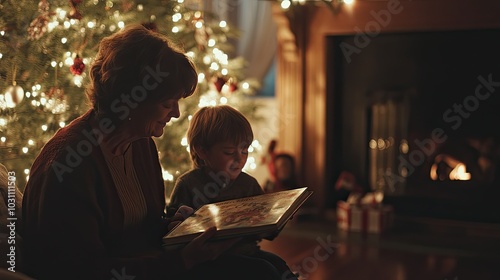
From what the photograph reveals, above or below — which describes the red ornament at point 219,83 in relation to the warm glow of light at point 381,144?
above

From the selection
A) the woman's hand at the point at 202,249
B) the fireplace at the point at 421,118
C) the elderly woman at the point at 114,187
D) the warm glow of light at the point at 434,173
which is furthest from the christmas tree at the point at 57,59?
the warm glow of light at the point at 434,173

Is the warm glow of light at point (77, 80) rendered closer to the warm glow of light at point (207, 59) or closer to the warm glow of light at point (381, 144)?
the warm glow of light at point (207, 59)

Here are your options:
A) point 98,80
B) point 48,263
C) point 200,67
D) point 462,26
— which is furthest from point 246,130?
point 462,26

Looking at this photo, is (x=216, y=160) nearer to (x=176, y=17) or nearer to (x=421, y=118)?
(x=176, y=17)

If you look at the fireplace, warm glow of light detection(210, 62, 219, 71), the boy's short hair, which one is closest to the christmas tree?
warm glow of light detection(210, 62, 219, 71)

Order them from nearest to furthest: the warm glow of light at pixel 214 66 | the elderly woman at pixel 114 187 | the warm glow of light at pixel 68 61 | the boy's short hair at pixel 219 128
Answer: the elderly woman at pixel 114 187, the boy's short hair at pixel 219 128, the warm glow of light at pixel 68 61, the warm glow of light at pixel 214 66

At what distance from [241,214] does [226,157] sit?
0.42 meters

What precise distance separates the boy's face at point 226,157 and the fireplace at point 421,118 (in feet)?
6.16

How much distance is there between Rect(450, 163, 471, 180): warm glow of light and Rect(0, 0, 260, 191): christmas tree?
4.45ft

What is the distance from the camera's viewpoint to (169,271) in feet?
4.43

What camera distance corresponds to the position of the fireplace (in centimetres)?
330

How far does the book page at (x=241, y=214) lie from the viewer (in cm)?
135

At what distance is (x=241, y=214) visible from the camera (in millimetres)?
1420

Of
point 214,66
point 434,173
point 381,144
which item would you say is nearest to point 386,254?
point 434,173
